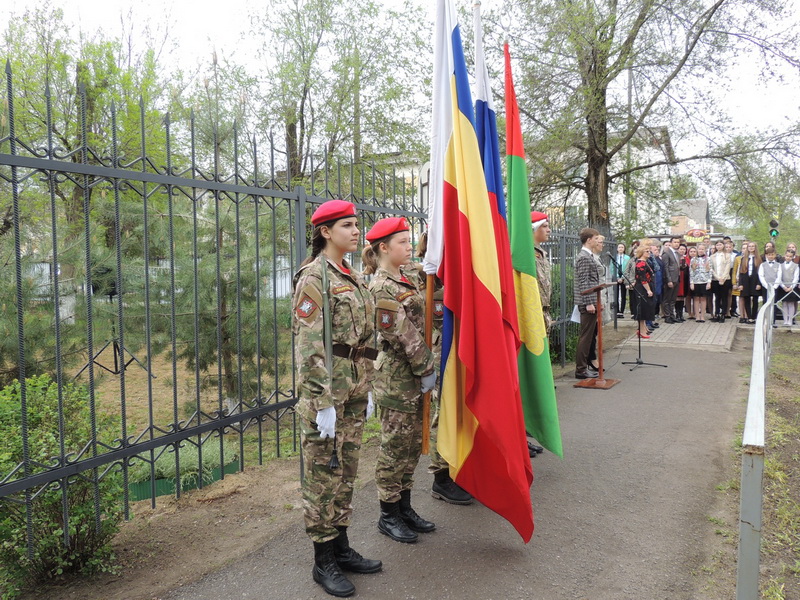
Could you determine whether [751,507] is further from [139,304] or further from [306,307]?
[139,304]

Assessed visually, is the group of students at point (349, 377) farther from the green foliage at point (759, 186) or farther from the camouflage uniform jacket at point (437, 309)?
the green foliage at point (759, 186)

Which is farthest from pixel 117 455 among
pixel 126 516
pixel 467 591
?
pixel 467 591

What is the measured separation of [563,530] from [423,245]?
219 centimetres

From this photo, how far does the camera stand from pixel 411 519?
337 cm

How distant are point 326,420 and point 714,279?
13457 millimetres

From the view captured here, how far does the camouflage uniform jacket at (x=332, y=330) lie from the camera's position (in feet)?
8.68

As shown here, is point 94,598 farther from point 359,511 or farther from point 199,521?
point 359,511

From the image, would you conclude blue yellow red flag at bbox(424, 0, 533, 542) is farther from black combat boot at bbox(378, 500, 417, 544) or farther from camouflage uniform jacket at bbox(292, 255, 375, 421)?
camouflage uniform jacket at bbox(292, 255, 375, 421)

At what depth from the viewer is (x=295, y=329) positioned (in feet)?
9.44

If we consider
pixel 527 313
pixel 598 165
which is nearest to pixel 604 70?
pixel 598 165

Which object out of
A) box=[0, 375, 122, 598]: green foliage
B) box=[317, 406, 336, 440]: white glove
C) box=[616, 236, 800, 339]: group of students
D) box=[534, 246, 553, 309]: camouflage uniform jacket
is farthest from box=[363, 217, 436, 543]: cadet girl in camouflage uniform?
box=[616, 236, 800, 339]: group of students

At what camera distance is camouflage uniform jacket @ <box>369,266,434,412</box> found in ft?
10.5

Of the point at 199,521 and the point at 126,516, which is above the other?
the point at 126,516

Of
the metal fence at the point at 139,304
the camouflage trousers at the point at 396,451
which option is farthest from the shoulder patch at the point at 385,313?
the metal fence at the point at 139,304
